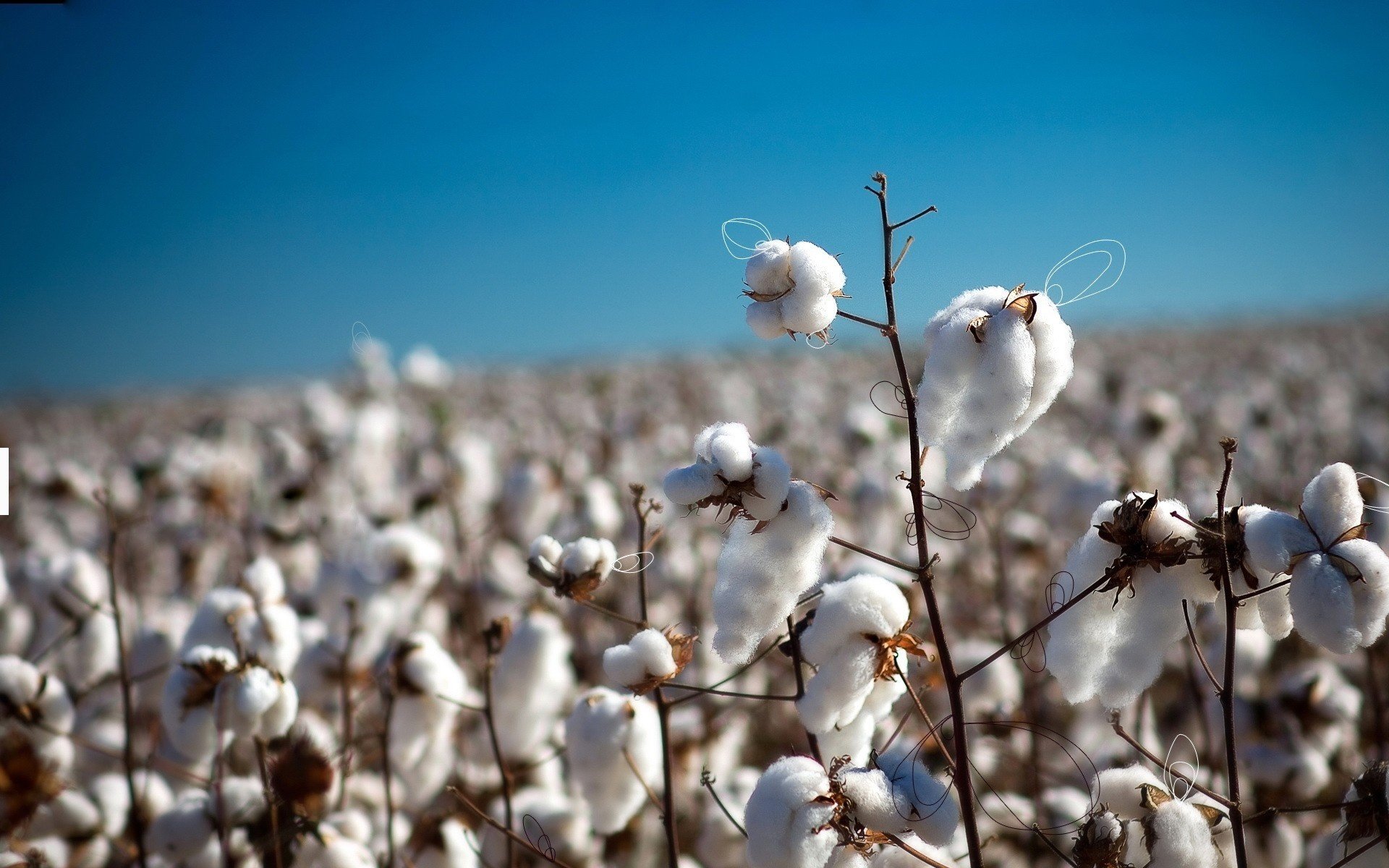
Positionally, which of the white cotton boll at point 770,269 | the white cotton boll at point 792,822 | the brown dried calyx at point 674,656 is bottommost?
the white cotton boll at point 792,822

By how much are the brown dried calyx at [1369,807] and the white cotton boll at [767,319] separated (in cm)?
88

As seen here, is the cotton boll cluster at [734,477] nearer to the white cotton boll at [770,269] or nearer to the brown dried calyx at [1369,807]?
the white cotton boll at [770,269]

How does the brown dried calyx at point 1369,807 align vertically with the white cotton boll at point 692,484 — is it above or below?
below

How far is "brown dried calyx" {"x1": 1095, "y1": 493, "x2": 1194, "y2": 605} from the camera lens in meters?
1.04

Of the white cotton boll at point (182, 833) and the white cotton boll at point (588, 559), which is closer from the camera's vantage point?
the white cotton boll at point (588, 559)

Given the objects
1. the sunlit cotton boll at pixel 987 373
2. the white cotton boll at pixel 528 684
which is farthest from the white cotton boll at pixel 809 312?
the white cotton boll at pixel 528 684

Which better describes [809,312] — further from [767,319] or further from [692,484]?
[692,484]

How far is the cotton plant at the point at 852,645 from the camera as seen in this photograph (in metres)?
Result: 1.12

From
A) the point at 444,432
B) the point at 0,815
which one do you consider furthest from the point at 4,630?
the point at 444,432

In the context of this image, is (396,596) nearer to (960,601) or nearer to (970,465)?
(970,465)

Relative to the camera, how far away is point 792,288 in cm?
107

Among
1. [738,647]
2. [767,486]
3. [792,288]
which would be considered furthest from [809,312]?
[738,647]

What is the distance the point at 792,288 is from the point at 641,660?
0.52m

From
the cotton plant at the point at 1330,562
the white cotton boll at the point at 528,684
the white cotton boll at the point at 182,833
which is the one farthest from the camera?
the white cotton boll at the point at 528,684
